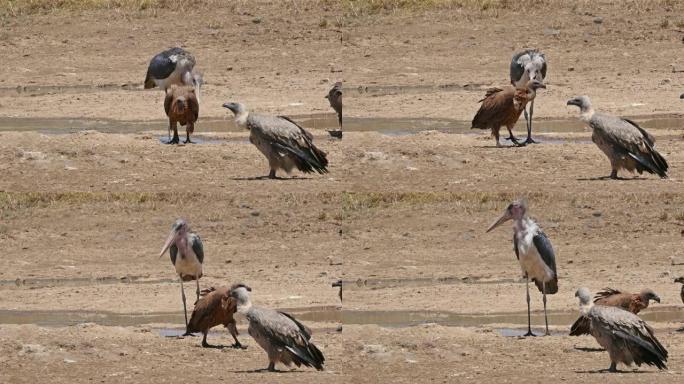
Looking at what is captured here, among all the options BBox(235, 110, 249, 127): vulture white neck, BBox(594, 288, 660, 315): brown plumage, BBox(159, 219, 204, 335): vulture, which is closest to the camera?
BBox(594, 288, 660, 315): brown plumage

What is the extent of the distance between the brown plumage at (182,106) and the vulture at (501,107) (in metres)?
2.95

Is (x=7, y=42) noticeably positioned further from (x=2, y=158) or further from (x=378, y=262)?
(x=378, y=262)

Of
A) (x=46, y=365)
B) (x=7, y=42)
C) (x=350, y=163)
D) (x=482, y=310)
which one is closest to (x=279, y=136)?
(x=350, y=163)

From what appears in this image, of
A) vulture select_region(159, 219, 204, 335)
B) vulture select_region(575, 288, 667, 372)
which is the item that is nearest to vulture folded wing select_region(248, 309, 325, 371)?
vulture select_region(159, 219, 204, 335)

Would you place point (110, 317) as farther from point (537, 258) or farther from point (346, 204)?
point (537, 258)

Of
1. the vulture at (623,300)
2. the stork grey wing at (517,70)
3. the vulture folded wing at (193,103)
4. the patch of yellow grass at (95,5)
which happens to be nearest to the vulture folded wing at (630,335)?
the vulture at (623,300)

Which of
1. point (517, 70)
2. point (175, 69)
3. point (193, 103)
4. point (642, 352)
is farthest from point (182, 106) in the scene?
point (642, 352)

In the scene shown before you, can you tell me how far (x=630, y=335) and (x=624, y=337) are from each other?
0.05 m

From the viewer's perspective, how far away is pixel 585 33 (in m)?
27.2

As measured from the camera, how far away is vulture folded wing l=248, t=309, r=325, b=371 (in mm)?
16891

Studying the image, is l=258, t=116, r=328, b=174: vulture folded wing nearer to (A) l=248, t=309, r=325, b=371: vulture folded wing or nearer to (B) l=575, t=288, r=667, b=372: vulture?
(A) l=248, t=309, r=325, b=371: vulture folded wing

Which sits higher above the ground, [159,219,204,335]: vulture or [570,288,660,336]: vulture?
[159,219,204,335]: vulture

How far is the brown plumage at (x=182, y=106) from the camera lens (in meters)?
21.8

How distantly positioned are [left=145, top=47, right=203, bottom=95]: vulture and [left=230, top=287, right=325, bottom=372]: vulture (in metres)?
6.45
